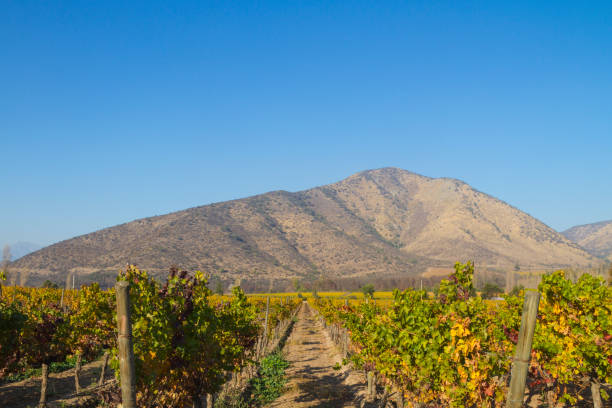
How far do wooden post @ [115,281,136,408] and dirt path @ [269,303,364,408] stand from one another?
8406mm

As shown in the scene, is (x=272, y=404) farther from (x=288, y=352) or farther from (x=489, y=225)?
(x=489, y=225)

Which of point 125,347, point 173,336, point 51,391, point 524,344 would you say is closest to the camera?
point 524,344

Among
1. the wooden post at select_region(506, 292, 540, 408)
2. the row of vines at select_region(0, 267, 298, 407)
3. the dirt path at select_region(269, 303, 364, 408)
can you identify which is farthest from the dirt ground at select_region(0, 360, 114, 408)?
the wooden post at select_region(506, 292, 540, 408)

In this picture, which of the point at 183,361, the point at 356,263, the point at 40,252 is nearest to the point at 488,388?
the point at 183,361

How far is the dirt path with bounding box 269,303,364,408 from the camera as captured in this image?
12.0m

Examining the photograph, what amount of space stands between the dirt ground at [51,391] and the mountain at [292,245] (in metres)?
74.7

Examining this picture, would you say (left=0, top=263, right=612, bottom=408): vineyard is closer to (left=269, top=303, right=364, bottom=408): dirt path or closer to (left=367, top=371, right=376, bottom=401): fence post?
(left=367, top=371, right=376, bottom=401): fence post

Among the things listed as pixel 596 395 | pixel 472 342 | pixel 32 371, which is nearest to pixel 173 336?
pixel 472 342

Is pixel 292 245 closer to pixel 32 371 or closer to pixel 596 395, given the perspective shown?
pixel 32 371

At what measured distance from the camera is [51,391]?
12.9 m

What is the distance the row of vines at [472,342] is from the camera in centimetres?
596

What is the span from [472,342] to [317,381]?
34.1ft

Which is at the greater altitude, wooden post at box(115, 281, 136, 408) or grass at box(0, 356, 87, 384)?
wooden post at box(115, 281, 136, 408)

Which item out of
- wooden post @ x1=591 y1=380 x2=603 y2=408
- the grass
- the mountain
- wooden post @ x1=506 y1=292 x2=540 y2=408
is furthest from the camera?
the mountain
